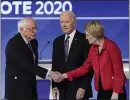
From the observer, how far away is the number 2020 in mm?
A: 3859

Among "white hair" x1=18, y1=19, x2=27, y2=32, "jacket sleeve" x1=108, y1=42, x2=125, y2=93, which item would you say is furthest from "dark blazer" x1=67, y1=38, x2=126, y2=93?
"white hair" x1=18, y1=19, x2=27, y2=32

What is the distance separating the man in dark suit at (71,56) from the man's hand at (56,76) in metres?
0.04

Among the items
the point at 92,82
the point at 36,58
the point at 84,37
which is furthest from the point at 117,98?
the point at 36,58

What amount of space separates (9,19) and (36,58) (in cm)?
53

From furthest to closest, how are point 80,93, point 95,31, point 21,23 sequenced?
1. point 21,23
2. point 80,93
3. point 95,31

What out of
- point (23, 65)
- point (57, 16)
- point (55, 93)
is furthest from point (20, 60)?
point (57, 16)

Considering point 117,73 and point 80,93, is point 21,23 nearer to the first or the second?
point 80,93

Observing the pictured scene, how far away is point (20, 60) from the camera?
3.74 metres

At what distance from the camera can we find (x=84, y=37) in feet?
12.2

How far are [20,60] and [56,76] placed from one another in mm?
417

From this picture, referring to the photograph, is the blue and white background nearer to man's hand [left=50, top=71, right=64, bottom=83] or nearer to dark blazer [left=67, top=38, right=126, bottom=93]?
man's hand [left=50, top=71, right=64, bottom=83]

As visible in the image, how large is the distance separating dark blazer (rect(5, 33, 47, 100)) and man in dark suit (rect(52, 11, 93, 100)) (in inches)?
8.9

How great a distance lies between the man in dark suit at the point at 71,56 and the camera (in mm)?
3678

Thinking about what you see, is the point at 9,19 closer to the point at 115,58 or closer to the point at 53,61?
the point at 53,61
